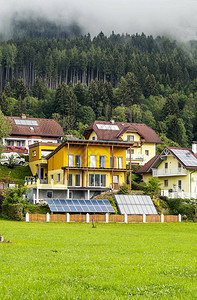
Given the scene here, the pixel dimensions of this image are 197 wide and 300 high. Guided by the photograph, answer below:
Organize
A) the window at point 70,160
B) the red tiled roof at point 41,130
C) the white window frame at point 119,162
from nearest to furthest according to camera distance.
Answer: the window at point 70,160 < the white window frame at point 119,162 < the red tiled roof at point 41,130

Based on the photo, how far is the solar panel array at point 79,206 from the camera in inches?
1797

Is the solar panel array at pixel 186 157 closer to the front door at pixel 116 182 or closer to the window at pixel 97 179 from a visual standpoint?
the front door at pixel 116 182

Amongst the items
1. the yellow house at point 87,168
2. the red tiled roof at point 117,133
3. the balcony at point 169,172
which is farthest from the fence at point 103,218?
the red tiled roof at point 117,133

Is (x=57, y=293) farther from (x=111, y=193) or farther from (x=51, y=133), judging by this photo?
(x=51, y=133)

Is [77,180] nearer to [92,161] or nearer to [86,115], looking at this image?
[92,161]

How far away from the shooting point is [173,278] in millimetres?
13359

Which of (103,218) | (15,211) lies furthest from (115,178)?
(15,211)

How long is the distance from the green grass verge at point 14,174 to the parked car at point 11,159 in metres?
1.11

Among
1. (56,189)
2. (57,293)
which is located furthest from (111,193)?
(57,293)

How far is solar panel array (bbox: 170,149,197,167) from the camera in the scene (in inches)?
2337

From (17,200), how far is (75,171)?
47.6 feet

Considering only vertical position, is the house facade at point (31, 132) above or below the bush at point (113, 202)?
above

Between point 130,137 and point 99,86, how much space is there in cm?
5447

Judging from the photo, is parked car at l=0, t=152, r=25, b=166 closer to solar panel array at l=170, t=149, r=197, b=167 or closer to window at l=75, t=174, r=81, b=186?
window at l=75, t=174, r=81, b=186
